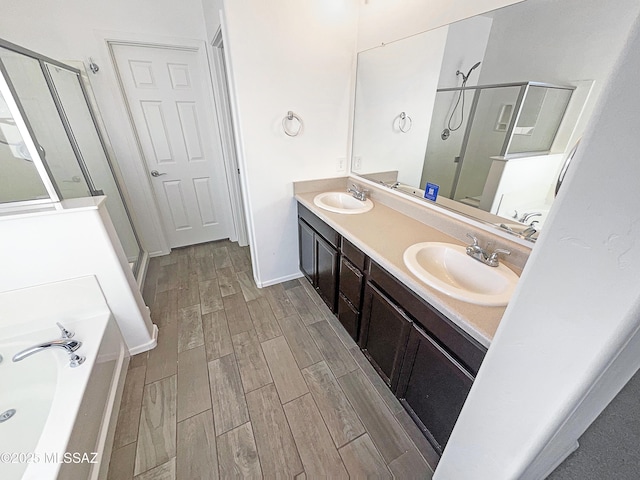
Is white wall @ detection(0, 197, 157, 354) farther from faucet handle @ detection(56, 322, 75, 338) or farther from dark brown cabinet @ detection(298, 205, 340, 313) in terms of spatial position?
dark brown cabinet @ detection(298, 205, 340, 313)

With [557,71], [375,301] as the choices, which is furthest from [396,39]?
[375,301]

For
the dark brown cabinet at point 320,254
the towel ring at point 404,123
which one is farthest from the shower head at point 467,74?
the dark brown cabinet at point 320,254

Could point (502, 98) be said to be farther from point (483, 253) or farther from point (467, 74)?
point (483, 253)

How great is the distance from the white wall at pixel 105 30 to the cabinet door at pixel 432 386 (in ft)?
9.15

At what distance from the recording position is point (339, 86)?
78.6 inches

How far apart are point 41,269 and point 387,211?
1995 mm

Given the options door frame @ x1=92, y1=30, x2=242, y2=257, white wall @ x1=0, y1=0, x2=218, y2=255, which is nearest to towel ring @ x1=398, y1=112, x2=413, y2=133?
door frame @ x1=92, y1=30, x2=242, y2=257

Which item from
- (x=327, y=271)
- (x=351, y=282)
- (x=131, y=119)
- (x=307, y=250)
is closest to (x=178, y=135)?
(x=131, y=119)

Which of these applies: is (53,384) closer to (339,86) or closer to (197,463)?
(197,463)

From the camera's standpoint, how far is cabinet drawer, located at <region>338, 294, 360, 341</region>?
1.68 metres

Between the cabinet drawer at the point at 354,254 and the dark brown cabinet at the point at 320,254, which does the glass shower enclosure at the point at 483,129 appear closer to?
the cabinet drawer at the point at 354,254

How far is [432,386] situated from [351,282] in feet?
2.21

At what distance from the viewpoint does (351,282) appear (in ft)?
5.33

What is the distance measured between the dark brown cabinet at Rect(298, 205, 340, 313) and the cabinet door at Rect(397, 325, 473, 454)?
73cm
